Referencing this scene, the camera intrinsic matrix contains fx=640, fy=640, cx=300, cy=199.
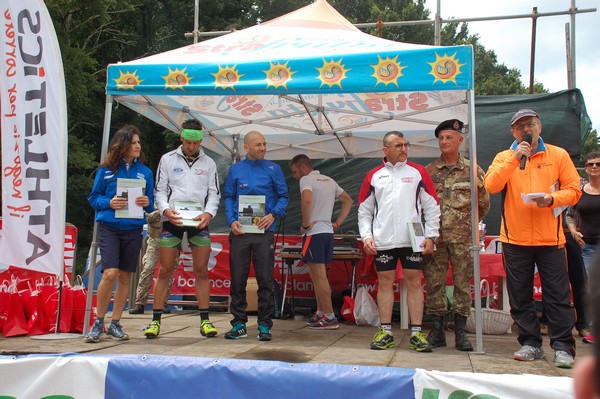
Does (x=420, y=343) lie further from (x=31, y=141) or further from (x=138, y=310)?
(x=138, y=310)

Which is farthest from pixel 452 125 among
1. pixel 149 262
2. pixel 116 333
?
pixel 149 262

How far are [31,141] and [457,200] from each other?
3.58 meters

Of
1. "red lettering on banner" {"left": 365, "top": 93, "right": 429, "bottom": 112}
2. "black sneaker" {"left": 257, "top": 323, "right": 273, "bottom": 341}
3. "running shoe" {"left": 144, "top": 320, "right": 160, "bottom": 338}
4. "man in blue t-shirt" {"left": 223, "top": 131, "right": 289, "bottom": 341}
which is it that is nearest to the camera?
"running shoe" {"left": 144, "top": 320, "right": 160, "bottom": 338}

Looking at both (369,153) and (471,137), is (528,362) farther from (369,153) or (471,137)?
(369,153)

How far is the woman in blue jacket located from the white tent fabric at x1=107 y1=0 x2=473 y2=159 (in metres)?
0.56

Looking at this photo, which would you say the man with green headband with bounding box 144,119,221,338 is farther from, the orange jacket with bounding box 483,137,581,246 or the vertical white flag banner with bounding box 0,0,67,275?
the orange jacket with bounding box 483,137,581,246

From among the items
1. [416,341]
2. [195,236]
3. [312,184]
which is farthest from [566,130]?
[195,236]

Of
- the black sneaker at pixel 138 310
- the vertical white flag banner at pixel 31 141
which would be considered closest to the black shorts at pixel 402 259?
the vertical white flag banner at pixel 31 141

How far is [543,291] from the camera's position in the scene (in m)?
4.83

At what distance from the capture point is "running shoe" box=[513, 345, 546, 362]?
15.7 feet

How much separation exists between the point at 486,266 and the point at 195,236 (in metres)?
3.55

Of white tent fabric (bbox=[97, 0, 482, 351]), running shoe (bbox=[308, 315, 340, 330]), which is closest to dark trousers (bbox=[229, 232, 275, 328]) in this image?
running shoe (bbox=[308, 315, 340, 330])

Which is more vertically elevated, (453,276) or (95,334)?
(453,276)

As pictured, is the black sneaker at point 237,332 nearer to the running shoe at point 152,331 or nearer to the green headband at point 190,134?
the running shoe at point 152,331
